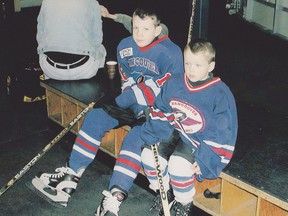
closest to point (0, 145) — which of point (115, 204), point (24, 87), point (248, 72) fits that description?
point (24, 87)

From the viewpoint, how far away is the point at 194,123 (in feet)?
9.69

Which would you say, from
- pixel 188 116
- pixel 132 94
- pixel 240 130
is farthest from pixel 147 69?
pixel 240 130

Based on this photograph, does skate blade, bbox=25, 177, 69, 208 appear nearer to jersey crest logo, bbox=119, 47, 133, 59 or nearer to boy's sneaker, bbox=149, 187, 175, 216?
boy's sneaker, bbox=149, 187, 175, 216

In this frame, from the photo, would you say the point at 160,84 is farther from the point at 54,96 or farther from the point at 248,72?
the point at 248,72

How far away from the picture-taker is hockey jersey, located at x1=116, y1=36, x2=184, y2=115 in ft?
11.1

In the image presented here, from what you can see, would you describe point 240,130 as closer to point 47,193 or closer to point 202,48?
point 202,48

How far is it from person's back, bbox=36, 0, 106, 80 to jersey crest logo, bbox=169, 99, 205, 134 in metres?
1.44

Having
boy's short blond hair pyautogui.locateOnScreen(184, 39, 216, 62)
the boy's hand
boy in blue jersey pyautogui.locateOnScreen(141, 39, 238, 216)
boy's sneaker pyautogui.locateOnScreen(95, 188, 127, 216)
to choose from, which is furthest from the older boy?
boy's short blond hair pyautogui.locateOnScreen(184, 39, 216, 62)

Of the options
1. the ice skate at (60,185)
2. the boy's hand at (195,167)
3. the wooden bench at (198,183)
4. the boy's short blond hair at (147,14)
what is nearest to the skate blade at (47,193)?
the ice skate at (60,185)

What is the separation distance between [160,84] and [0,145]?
166cm

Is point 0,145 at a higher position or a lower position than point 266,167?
lower

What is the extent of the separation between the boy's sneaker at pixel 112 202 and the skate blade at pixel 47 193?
15.5 inches

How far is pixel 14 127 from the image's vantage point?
4.65 m

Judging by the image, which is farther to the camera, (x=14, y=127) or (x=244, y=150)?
(x=14, y=127)
